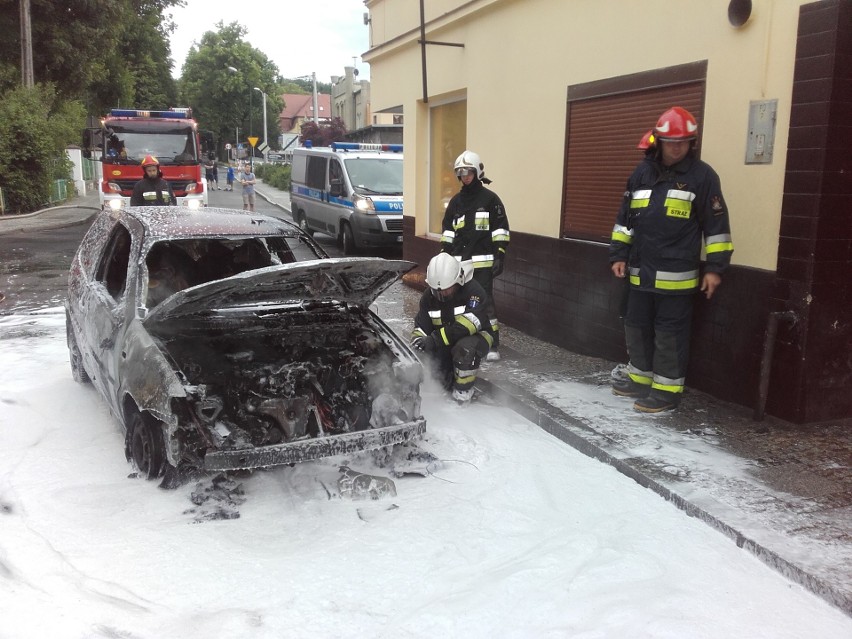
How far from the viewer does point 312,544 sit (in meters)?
3.59

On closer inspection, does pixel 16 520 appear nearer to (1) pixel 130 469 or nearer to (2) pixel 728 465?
(1) pixel 130 469

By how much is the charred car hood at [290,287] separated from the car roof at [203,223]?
62 centimetres

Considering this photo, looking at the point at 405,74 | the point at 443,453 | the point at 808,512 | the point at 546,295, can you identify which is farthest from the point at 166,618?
the point at 405,74

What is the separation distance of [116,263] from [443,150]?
19.9 ft

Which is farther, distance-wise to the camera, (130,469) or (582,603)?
(130,469)

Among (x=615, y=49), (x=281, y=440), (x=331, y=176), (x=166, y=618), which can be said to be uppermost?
(x=615, y=49)

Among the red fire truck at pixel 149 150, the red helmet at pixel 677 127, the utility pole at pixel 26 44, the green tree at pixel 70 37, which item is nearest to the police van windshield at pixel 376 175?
the red fire truck at pixel 149 150

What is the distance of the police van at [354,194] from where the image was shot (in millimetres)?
14305

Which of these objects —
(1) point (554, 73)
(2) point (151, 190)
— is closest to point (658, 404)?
(1) point (554, 73)

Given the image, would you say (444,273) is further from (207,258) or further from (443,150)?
(443,150)

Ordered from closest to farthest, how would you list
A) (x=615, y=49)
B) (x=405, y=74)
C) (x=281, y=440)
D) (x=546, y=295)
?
(x=281, y=440) → (x=615, y=49) → (x=546, y=295) → (x=405, y=74)

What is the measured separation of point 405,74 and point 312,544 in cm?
880

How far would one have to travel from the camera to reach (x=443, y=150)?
10430 millimetres

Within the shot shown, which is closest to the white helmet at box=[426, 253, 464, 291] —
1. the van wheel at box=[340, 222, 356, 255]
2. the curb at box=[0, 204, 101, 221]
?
the van wheel at box=[340, 222, 356, 255]
